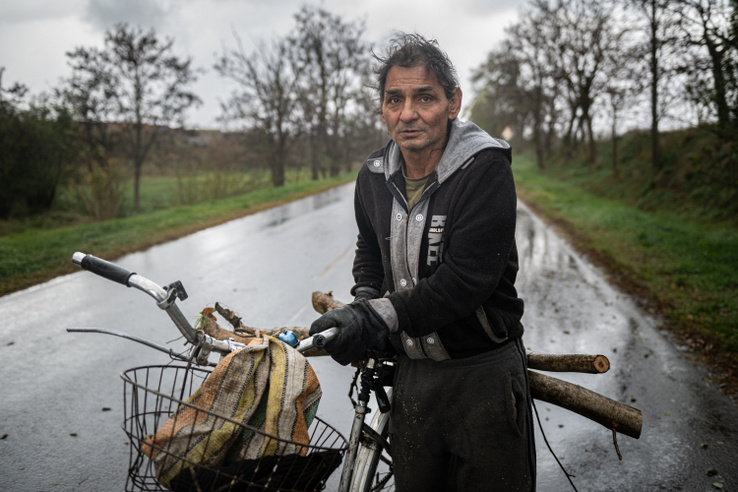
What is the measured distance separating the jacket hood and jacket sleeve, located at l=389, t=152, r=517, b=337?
42mm

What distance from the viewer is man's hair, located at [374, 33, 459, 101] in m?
1.98

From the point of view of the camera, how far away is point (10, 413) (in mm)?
3934

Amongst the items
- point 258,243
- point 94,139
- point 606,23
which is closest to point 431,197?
point 258,243

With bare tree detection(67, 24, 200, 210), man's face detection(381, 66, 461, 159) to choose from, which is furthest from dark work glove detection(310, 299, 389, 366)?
bare tree detection(67, 24, 200, 210)

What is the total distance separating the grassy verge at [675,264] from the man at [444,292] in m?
3.66

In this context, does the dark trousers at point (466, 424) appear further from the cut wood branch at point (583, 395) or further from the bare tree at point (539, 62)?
the bare tree at point (539, 62)

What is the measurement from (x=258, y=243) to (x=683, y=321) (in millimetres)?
7670

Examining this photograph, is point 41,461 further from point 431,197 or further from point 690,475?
point 690,475

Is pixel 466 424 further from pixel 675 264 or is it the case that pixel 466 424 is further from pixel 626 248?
pixel 626 248

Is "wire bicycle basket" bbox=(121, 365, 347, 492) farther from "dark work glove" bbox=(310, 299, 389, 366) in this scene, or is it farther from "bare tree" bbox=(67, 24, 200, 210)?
"bare tree" bbox=(67, 24, 200, 210)

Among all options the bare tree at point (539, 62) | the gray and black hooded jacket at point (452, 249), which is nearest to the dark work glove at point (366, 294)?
the gray and black hooded jacket at point (452, 249)

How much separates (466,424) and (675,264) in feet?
27.5

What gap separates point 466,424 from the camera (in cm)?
195

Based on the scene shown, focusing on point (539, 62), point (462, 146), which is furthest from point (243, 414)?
point (539, 62)
